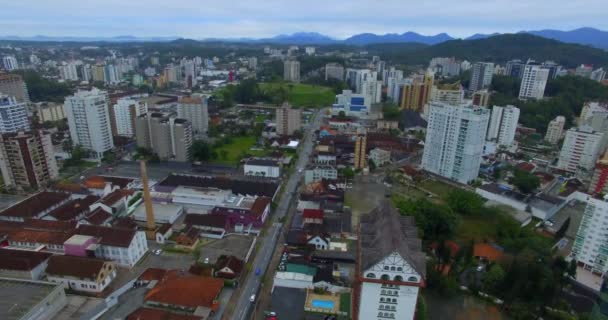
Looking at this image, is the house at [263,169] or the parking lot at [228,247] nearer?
the parking lot at [228,247]

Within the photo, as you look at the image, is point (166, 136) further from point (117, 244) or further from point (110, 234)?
point (117, 244)

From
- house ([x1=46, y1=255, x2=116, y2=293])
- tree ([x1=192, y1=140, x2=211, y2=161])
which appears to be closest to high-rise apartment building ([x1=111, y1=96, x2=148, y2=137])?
tree ([x1=192, y1=140, x2=211, y2=161])

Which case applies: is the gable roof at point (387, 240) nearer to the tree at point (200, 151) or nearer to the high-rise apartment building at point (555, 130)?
the tree at point (200, 151)

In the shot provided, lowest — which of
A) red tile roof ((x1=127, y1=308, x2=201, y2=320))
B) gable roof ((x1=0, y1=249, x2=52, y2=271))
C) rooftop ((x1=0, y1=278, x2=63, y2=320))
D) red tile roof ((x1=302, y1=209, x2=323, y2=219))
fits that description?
red tile roof ((x1=127, y1=308, x2=201, y2=320))

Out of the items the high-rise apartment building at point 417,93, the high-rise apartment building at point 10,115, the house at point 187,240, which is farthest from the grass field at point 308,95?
the house at point 187,240

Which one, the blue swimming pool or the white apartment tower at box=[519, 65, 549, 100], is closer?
the blue swimming pool

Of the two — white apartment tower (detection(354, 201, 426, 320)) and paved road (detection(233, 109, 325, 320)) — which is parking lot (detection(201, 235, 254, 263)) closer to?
paved road (detection(233, 109, 325, 320))

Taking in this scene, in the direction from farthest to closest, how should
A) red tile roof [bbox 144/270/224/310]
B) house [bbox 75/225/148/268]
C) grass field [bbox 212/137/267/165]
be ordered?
1. grass field [bbox 212/137/267/165]
2. house [bbox 75/225/148/268]
3. red tile roof [bbox 144/270/224/310]
